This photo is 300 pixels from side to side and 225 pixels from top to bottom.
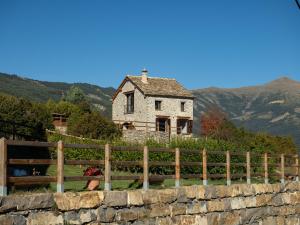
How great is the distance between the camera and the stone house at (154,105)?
50.7m

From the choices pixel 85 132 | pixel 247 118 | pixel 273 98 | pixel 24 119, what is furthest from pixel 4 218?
pixel 273 98

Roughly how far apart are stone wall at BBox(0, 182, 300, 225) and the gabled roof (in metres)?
31.9

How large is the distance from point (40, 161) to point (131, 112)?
4276 centimetres

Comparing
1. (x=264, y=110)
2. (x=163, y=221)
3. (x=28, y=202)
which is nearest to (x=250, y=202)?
(x=163, y=221)

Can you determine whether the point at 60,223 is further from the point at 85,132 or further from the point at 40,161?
the point at 85,132

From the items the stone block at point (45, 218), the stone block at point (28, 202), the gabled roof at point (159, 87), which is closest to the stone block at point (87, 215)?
the stone block at point (45, 218)

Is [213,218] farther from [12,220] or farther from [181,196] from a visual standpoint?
[12,220]

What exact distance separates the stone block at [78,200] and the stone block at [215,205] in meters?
4.33

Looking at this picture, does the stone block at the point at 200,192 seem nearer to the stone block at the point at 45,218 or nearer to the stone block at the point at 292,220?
the stone block at the point at 45,218

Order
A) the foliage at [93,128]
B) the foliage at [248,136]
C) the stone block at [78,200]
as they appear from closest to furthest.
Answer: the stone block at [78,200] → the foliage at [93,128] → the foliage at [248,136]

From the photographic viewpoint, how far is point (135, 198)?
1206 centimetres

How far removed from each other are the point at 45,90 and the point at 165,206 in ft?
379

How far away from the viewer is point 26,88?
120688mm

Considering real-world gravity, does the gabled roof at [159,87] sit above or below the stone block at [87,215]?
above
